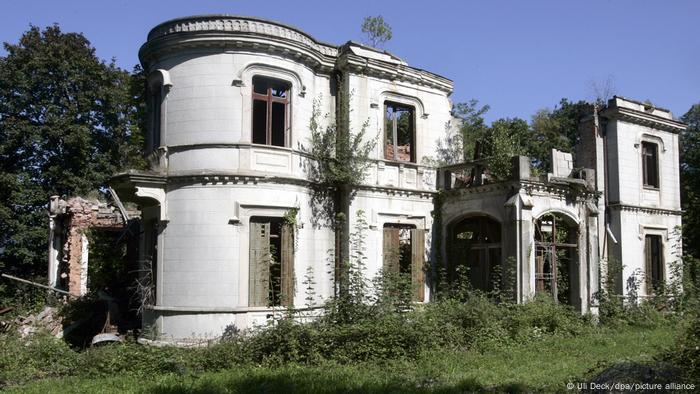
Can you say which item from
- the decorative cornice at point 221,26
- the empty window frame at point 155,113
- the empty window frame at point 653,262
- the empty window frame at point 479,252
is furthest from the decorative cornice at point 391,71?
the empty window frame at point 653,262

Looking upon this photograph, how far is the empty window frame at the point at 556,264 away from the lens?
16.7 m

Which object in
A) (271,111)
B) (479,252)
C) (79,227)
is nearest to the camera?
(271,111)

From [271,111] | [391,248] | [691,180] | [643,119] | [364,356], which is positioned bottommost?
[364,356]

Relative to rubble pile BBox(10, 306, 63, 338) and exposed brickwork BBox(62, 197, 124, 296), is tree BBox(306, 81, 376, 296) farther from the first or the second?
exposed brickwork BBox(62, 197, 124, 296)

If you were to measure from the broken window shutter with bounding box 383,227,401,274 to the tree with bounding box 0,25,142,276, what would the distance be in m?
15.1

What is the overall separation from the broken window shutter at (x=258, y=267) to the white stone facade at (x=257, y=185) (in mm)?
91

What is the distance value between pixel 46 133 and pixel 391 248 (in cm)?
2001

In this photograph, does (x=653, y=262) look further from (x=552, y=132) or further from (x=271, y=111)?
(x=552, y=132)

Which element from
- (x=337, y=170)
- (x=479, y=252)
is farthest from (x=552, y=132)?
(x=337, y=170)

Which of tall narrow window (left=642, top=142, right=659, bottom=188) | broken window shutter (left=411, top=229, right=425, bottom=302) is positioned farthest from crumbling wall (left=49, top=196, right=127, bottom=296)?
tall narrow window (left=642, top=142, right=659, bottom=188)

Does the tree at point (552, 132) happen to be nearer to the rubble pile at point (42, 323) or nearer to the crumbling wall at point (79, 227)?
the crumbling wall at point (79, 227)

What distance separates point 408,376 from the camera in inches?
414

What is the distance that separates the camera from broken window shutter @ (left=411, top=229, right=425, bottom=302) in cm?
1711

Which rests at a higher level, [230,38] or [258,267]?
[230,38]
